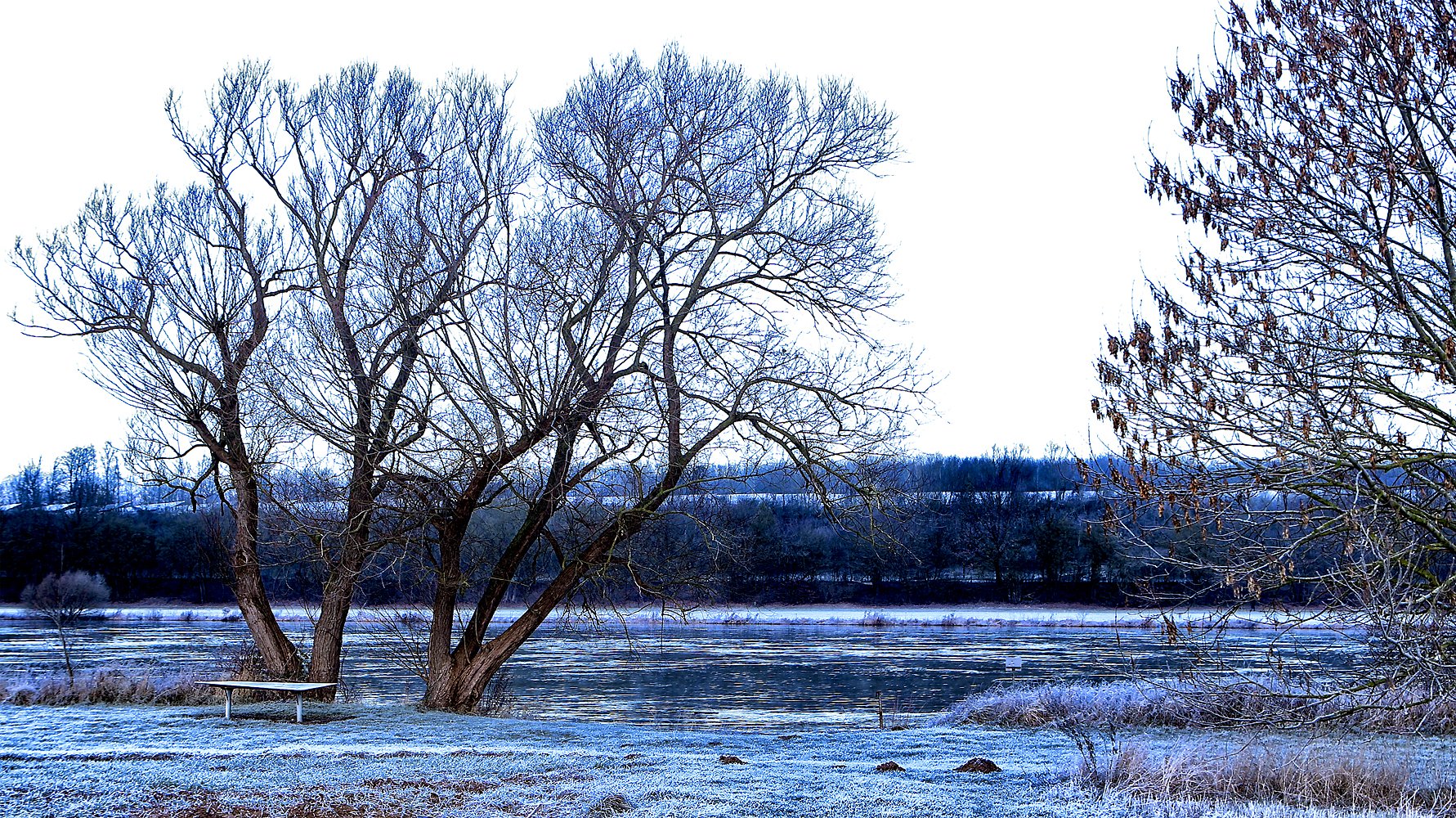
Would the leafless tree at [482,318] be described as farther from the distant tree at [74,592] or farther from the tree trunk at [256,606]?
the distant tree at [74,592]

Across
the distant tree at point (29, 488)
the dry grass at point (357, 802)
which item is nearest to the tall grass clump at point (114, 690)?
the dry grass at point (357, 802)

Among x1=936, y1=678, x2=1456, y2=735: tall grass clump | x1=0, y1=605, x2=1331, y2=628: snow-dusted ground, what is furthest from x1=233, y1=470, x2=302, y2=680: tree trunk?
x1=0, y1=605, x2=1331, y2=628: snow-dusted ground

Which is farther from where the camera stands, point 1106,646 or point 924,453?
point 1106,646

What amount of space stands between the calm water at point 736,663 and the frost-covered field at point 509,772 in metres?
3.20

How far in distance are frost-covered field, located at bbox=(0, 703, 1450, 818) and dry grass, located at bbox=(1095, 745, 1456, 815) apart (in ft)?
1.43

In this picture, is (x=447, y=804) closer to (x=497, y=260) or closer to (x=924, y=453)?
(x=497, y=260)

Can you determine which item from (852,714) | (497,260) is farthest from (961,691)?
(497,260)

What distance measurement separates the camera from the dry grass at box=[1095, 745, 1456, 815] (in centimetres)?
859

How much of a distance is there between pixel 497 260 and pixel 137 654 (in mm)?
23650

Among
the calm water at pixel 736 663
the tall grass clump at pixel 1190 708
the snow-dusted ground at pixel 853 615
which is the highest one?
the tall grass clump at pixel 1190 708

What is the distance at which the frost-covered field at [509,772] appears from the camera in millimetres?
8352

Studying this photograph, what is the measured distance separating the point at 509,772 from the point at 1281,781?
607 centimetres

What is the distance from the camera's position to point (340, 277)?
53.9 ft

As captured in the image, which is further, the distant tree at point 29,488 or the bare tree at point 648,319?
the distant tree at point 29,488
